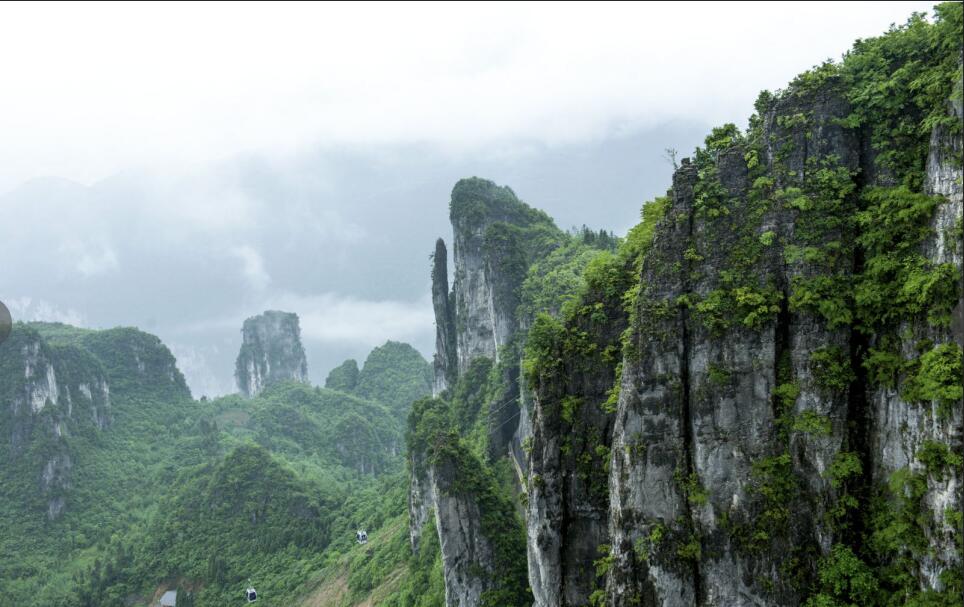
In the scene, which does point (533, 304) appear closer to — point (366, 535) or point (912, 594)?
point (366, 535)

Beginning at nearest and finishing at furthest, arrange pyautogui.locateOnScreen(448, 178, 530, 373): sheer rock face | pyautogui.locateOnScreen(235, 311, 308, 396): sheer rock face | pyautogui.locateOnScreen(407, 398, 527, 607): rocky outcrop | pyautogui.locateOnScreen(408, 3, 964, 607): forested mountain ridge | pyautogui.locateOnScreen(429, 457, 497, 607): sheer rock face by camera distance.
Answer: pyautogui.locateOnScreen(408, 3, 964, 607): forested mountain ridge, pyautogui.locateOnScreen(407, 398, 527, 607): rocky outcrop, pyautogui.locateOnScreen(429, 457, 497, 607): sheer rock face, pyautogui.locateOnScreen(448, 178, 530, 373): sheer rock face, pyautogui.locateOnScreen(235, 311, 308, 396): sheer rock face

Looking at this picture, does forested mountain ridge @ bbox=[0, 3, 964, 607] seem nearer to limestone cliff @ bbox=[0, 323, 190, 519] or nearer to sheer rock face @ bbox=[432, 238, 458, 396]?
sheer rock face @ bbox=[432, 238, 458, 396]

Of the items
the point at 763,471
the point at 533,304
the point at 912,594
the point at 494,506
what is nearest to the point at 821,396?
the point at 763,471

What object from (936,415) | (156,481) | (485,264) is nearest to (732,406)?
(936,415)

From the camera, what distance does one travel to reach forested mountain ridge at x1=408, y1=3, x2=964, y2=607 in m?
16.0

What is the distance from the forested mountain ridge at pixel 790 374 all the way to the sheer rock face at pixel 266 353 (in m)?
164

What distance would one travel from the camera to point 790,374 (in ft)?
61.4

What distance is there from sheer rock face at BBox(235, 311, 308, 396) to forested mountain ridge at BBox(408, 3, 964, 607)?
163587mm

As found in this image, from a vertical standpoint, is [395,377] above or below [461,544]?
above

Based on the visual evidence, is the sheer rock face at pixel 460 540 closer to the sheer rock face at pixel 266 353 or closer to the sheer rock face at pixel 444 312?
the sheer rock face at pixel 444 312

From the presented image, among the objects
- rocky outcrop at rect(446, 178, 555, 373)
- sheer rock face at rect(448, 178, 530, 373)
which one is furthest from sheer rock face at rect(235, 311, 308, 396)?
rocky outcrop at rect(446, 178, 555, 373)

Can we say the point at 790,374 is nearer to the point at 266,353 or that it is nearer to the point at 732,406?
the point at 732,406

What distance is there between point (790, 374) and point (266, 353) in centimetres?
17361

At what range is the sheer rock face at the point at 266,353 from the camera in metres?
176
